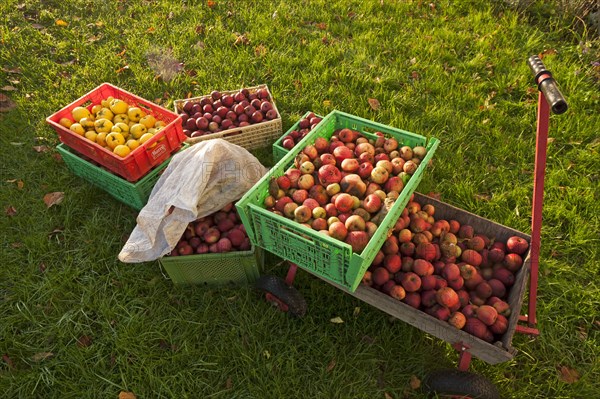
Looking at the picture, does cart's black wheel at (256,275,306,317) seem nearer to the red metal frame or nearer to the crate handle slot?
the crate handle slot

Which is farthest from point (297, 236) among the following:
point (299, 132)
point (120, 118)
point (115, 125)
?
point (120, 118)

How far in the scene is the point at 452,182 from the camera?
405cm

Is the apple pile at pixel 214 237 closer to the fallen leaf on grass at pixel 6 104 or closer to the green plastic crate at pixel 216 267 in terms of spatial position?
the green plastic crate at pixel 216 267

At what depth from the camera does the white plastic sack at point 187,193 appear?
3012mm

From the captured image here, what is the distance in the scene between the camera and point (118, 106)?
4062mm

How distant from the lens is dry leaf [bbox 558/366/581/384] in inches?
113

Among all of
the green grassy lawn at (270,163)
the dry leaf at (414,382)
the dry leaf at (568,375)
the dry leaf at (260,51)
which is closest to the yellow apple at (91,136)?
the green grassy lawn at (270,163)

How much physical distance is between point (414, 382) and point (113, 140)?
320cm

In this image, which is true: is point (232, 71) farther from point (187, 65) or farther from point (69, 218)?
point (69, 218)

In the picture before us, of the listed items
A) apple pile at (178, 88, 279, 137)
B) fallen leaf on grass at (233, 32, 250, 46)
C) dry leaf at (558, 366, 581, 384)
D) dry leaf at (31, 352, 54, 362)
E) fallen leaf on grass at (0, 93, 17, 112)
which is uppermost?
fallen leaf on grass at (233, 32, 250, 46)

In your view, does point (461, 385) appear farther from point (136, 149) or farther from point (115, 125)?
point (115, 125)

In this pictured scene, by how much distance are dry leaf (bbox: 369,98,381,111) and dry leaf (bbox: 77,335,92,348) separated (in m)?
3.68

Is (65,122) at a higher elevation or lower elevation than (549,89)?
lower

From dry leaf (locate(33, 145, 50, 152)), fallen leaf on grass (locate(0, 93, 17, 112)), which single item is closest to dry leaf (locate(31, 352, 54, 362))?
dry leaf (locate(33, 145, 50, 152))
